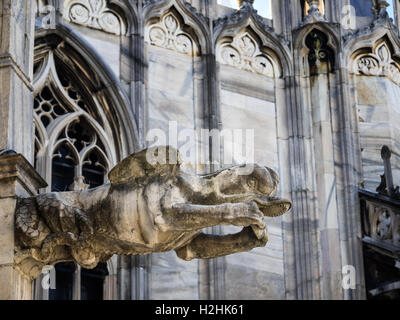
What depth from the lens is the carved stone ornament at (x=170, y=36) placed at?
12.9 meters

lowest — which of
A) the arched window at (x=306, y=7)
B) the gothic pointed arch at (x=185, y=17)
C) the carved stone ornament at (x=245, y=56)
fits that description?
the carved stone ornament at (x=245, y=56)

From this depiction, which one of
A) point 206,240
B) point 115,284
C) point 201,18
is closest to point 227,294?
point 115,284

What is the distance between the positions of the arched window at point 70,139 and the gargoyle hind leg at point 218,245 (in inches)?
170

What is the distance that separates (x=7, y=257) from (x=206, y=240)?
1.17m

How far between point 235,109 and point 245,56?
2.51 ft

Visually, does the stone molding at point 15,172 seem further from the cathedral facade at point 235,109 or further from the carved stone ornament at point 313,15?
the carved stone ornament at point 313,15

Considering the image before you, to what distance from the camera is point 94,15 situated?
41.2 ft

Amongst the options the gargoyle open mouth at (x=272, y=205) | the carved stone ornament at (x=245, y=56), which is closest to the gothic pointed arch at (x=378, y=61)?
Answer: the carved stone ornament at (x=245, y=56)

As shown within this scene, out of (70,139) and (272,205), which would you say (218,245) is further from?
(70,139)

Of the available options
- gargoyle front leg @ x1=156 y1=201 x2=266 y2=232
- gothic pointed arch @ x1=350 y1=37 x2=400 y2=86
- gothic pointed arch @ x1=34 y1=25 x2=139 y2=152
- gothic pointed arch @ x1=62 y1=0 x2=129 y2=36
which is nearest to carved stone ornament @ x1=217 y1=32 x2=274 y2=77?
gothic pointed arch @ x1=350 y1=37 x2=400 y2=86

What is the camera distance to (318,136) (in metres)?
13.6
